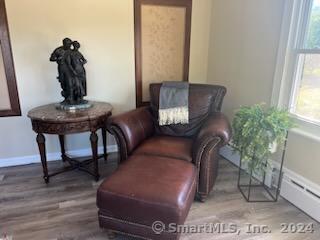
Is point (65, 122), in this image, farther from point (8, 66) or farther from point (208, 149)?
point (208, 149)

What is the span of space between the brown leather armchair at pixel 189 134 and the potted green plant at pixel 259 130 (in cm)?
15

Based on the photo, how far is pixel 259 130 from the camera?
1.91 metres

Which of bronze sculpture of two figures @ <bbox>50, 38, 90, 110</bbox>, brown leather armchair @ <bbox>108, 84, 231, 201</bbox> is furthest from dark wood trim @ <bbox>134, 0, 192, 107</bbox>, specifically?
bronze sculpture of two figures @ <bbox>50, 38, 90, 110</bbox>

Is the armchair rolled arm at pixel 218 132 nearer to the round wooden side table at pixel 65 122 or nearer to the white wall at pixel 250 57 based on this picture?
the white wall at pixel 250 57

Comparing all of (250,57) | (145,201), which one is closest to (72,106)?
(145,201)

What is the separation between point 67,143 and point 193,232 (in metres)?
1.83

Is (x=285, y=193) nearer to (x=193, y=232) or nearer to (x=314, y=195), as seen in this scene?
(x=314, y=195)

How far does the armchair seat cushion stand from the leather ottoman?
318mm

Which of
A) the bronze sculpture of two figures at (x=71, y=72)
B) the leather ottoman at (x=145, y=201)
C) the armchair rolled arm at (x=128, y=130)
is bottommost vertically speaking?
the leather ottoman at (x=145, y=201)

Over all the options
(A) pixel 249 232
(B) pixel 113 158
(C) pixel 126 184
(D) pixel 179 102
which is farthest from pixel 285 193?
(B) pixel 113 158

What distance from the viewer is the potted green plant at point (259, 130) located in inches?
73.9

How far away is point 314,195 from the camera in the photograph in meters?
1.93

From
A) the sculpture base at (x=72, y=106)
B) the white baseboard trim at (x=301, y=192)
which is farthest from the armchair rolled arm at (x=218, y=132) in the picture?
the sculpture base at (x=72, y=106)

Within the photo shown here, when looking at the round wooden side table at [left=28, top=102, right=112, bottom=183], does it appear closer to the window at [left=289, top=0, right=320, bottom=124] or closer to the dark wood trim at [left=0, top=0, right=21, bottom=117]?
the dark wood trim at [left=0, top=0, right=21, bottom=117]
